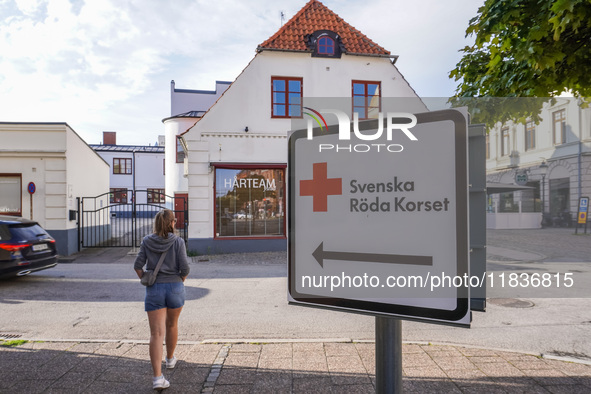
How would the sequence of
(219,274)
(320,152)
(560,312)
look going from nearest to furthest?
(320,152) → (560,312) → (219,274)

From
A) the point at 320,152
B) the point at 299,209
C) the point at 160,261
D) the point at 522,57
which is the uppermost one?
the point at 522,57

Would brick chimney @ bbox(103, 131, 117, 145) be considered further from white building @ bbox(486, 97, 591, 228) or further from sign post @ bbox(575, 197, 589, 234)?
sign post @ bbox(575, 197, 589, 234)

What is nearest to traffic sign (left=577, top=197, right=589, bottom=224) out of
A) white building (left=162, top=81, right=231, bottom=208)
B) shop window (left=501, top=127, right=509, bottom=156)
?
shop window (left=501, top=127, right=509, bottom=156)

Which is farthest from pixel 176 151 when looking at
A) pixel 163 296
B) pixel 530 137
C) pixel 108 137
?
pixel 108 137

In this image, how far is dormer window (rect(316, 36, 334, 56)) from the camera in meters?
15.6

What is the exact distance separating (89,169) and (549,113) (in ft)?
58.3

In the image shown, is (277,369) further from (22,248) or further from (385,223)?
(22,248)

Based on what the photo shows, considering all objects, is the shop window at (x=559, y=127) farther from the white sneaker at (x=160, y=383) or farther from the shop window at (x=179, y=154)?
the shop window at (x=179, y=154)

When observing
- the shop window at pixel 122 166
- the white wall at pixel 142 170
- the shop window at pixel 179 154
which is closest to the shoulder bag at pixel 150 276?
the shop window at pixel 179 154

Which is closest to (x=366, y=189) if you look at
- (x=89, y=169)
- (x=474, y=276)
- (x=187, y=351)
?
(x=474, y=276)

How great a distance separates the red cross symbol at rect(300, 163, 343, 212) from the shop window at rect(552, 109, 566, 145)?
2.67 metres

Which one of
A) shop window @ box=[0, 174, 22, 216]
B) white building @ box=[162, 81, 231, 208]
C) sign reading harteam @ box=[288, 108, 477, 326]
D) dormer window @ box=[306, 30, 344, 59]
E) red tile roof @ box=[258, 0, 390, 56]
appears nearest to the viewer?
sign reading harteam @ box=[288, 108, 477, 326]

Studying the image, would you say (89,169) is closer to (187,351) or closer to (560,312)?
(187,351)

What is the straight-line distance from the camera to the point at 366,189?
1711 millimetres
